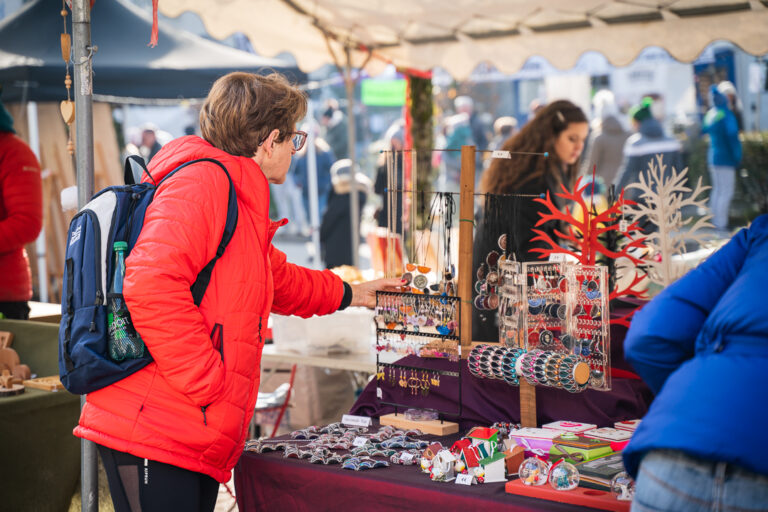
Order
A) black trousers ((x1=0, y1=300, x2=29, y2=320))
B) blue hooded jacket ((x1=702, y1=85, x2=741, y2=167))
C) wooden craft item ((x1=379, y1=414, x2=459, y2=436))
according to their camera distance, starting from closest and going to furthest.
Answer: wooden craft item ((x1=379, y1=414, x2=459, y2=436))
black trousers ((x1=0, y1=300, x2=29, y2=320))
blue hooded jacket ((x1=702, y1=85, x2=741, y2=167))

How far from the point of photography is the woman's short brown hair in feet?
6.41

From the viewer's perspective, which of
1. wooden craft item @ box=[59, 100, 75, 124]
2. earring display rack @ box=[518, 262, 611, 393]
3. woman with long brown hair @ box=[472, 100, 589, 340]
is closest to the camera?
earring display rack @ box=[518, 262, 611, 393]

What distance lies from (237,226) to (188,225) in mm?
138

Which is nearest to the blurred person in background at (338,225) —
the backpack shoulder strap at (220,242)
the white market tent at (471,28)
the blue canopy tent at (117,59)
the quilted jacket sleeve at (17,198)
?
the blue canopy tent at (117,59)

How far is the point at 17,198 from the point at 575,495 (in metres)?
2.70

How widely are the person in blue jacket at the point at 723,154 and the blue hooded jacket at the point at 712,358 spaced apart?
272 inches

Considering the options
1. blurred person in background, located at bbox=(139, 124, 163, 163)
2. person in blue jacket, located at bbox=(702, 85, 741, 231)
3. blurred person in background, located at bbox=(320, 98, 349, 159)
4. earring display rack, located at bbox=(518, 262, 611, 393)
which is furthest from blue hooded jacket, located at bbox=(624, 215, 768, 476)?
blurred person in background, located at bbox=(320, 98, 349, 159)

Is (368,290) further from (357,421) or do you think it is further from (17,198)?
(17,198)

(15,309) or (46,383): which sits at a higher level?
(15,309)

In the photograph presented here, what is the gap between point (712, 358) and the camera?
50.6 inches

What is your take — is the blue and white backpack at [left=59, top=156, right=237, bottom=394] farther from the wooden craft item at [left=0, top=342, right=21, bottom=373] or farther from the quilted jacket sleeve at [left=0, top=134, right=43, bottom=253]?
the quilted jacket sleeve at [left=0, top=134, right=43, bottom=253]

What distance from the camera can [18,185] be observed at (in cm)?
344

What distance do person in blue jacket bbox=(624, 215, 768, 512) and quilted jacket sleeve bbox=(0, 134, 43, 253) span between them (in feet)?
9.18

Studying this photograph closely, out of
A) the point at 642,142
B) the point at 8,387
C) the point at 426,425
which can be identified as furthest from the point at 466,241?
the point at 642,142
